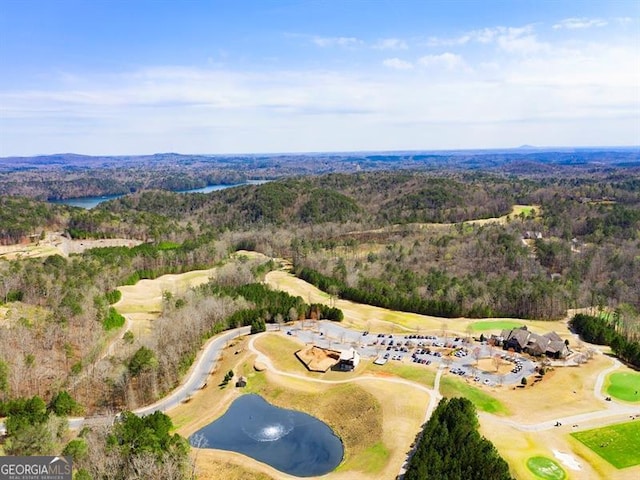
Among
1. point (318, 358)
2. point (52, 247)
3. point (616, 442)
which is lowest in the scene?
point (318, 358)

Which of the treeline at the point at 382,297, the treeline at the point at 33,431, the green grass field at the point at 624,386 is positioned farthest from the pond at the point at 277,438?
the treeline at the point at 382,297

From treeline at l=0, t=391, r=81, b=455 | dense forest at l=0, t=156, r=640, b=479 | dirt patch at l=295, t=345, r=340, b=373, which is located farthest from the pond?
treeline at l=0, t=391, r=81, b=455

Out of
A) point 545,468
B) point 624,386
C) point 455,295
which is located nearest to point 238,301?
point 455,295

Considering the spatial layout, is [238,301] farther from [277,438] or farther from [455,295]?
[455,295]

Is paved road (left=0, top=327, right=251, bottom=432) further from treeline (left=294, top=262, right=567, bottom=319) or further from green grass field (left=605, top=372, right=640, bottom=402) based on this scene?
green grass field (left=605, top=372, right=640, bottom=402)

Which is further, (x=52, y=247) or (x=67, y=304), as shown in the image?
(x=52, y=247)

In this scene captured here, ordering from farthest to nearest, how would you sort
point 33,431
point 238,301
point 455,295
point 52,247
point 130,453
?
1. point 52,247
2. point 455,295
3. point 238,301
4. point 33,431
5. point 130,453
